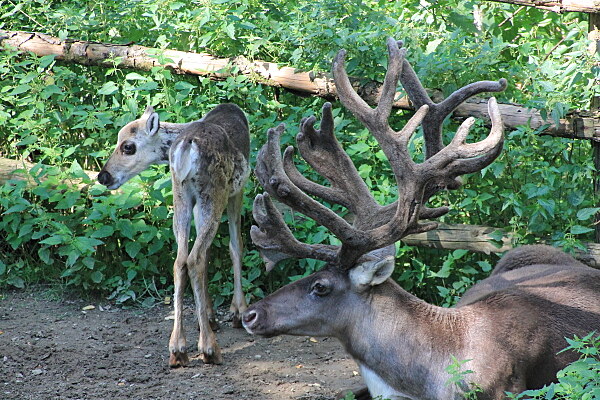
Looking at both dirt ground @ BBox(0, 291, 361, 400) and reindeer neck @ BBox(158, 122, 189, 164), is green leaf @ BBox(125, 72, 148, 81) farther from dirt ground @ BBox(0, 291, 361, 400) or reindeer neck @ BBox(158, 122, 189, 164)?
dirt ground @ BBox(0, 291, 361, 400)

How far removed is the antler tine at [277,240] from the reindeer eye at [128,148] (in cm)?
251

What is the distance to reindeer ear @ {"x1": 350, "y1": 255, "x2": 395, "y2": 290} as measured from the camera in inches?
183

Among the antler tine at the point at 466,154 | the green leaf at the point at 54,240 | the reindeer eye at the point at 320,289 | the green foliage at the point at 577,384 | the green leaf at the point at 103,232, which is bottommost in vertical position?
the green leaf at the point at 54,240

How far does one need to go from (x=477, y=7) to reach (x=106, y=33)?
3.90m

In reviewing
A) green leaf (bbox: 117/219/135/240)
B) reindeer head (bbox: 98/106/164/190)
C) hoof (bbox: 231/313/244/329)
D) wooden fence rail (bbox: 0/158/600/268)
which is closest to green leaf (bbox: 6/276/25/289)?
green leaf (bbox: 117/219/135/240)

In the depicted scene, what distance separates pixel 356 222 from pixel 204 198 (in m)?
1.61

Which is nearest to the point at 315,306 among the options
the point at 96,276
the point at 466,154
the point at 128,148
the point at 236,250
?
the point at 466,154

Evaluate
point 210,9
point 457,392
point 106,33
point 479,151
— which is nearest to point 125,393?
point 457,392

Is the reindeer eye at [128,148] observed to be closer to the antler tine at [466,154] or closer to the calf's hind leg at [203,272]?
the calf's hind leg at [203,272]

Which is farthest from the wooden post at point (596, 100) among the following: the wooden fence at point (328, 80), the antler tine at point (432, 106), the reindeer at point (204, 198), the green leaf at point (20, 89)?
the green leaf at point (20, 89)

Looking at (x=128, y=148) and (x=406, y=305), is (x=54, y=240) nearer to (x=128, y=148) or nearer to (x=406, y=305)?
(x=128, y=148)

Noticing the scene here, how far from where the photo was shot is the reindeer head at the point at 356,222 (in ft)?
15.4

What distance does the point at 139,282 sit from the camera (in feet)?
25.2

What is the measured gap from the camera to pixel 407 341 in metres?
4.65
